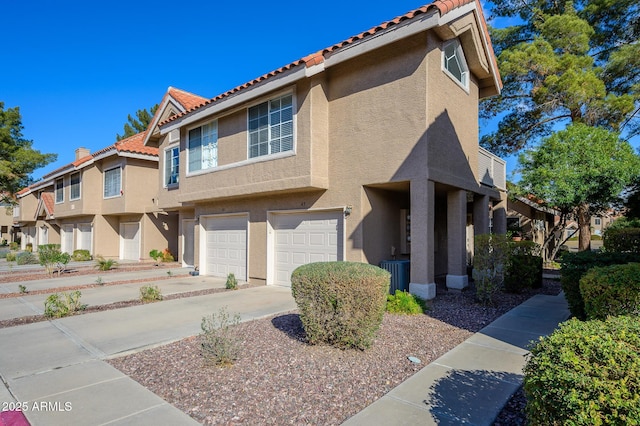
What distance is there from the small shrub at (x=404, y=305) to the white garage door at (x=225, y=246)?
6.62 m

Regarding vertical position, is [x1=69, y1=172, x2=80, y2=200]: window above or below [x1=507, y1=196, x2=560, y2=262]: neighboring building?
above

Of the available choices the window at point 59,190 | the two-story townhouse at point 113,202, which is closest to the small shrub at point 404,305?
the two-story townhouse at point 113,202

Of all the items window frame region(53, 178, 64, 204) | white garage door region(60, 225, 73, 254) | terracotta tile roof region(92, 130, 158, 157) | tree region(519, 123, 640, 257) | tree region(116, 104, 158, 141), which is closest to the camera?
tree region(519, 123, 640, 257)

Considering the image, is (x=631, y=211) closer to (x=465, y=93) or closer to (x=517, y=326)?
(x=465, y=93)

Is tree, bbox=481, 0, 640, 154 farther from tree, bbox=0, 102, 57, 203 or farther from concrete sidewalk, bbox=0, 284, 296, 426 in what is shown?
tree, bbox=0, 102, 57, 203

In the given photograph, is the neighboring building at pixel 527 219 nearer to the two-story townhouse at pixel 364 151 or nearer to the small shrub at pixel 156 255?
the two-story townhouse at pixel 364 151

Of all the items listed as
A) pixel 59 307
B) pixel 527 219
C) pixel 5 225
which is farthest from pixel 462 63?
pixel 5 225

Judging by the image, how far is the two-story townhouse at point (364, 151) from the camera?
8.91 metres

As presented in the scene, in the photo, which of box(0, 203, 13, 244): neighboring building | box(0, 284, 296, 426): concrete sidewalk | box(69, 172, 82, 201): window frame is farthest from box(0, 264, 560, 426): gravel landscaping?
box(0, 203, 13, 244): neighboring building

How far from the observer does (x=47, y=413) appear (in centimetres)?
379

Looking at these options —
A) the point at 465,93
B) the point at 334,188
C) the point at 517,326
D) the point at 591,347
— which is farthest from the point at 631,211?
the point at 591,347

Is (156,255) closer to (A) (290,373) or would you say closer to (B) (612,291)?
(A) (290,373)

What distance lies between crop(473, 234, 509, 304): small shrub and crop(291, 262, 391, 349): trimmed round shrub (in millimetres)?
4130

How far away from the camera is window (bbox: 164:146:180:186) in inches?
691
